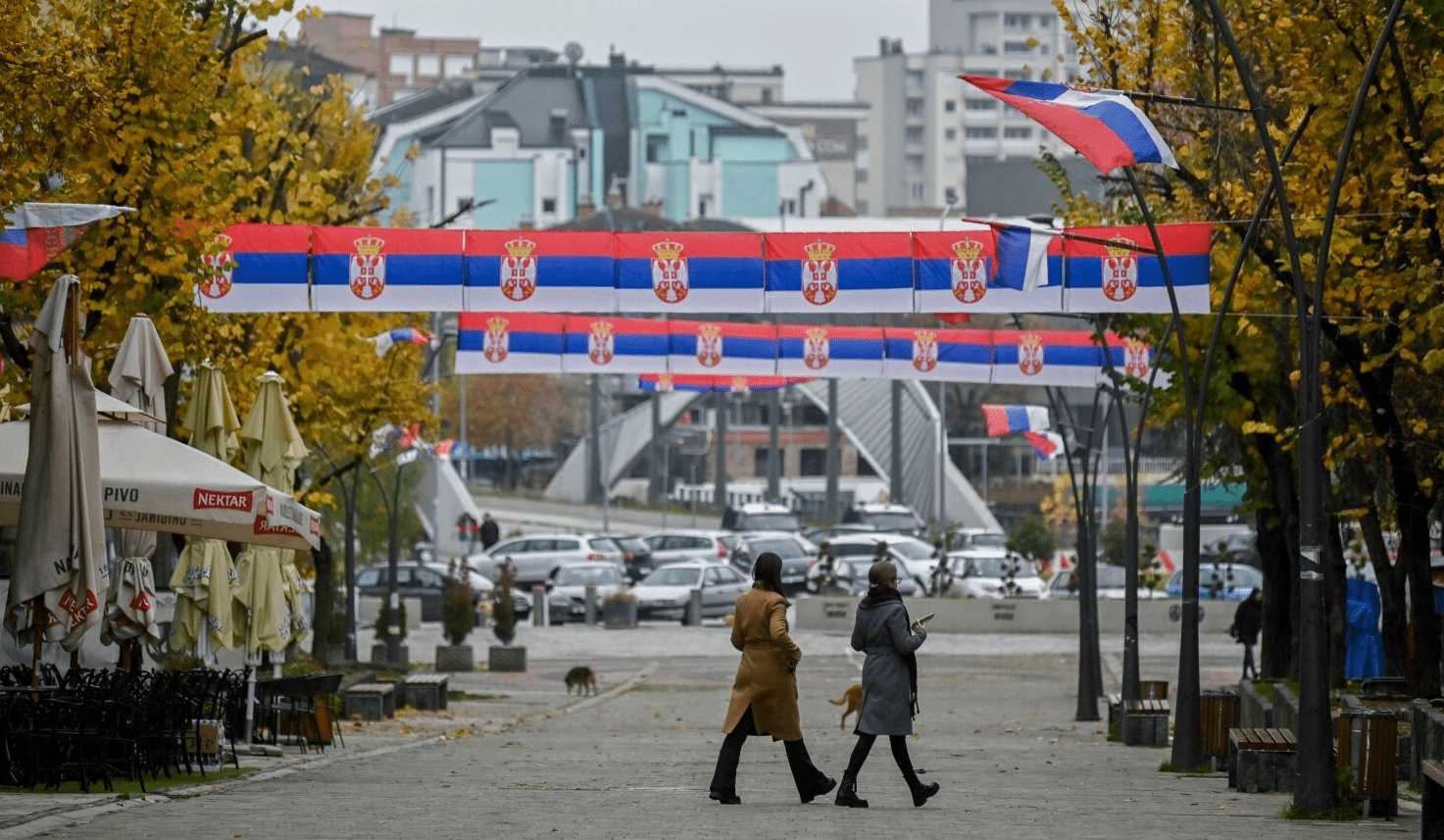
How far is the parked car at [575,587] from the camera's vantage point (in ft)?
163

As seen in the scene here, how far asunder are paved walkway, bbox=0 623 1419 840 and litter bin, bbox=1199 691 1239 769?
617 millimetres

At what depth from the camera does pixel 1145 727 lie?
71.7ft

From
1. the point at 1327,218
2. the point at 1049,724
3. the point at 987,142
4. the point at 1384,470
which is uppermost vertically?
the point at 987,142

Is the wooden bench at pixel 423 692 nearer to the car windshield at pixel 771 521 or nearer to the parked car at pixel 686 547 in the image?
the parked car at pixel 686 547

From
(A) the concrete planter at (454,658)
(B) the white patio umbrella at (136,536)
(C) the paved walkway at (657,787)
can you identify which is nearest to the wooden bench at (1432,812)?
(C) the paved walkway at (657,787)

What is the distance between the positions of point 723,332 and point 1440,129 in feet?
52.7

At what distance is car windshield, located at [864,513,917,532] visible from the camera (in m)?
71.9

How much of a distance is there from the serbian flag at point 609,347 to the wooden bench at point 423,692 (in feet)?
17.0

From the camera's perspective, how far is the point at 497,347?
96.4 feet

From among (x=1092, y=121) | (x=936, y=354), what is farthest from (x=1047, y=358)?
(x=1092, y=121)

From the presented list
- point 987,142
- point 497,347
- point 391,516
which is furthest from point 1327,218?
point 987,142

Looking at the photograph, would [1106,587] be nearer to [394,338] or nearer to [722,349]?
[722,349]

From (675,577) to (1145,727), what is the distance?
2873cm

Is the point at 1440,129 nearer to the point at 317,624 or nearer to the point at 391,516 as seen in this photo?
the point at 317,624
